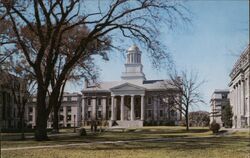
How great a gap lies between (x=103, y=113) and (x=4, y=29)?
353 feet

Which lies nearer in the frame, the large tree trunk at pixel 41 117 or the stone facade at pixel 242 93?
the large tree trunk at pixel 41 117

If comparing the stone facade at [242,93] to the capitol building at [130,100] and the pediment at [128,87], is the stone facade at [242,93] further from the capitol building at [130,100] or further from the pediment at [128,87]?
the pediment at [128,87]

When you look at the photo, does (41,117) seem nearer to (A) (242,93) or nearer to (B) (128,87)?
(A) (242,93)

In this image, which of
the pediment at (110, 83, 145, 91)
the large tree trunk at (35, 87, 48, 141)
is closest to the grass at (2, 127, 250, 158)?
the large tree trunk at (35, 87, 48, 141)

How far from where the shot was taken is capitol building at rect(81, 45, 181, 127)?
134 m

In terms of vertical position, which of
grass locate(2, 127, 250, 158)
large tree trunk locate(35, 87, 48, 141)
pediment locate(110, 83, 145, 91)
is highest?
pediment locate(110, 83, 145, 91)

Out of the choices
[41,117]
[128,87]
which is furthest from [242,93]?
[41,117]

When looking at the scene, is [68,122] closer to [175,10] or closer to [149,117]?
[149,117]

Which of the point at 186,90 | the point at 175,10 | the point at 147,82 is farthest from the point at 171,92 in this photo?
the point at 147,82

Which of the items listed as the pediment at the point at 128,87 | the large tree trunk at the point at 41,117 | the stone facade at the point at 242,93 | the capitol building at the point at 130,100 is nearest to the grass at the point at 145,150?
the large tree trunk at the point at 41,117

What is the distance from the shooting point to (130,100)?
453 feet

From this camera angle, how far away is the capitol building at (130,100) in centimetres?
13375

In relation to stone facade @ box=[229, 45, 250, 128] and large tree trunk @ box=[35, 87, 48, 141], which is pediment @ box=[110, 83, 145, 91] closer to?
stone facade @ box=[229, 45, 250, 128]

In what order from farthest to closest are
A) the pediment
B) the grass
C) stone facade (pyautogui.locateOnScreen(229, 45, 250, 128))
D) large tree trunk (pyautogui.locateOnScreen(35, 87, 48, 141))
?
1. the pediment
2. stone facade (pyautogui.locateOnScreen(229, 45, 250, 128))
3. large tree trunk (pyautogui.locateOnScreen(35, 87, 48, 141))
4. the grass
